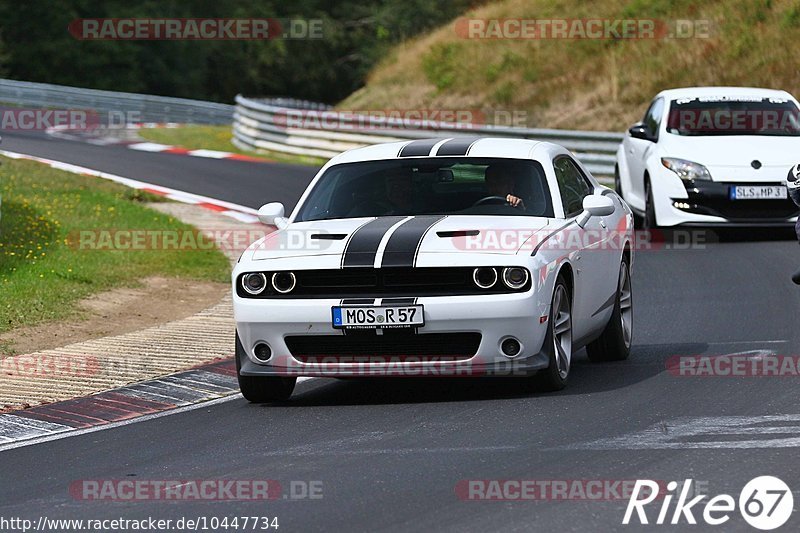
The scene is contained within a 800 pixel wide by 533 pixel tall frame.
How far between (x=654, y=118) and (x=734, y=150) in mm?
1703

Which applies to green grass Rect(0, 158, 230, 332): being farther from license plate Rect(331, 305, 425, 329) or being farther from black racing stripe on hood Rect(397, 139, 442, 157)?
license plate Rect(331, 305, 425, 329)

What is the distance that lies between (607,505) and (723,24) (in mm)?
29436

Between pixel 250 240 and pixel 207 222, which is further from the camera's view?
pixel 207 222

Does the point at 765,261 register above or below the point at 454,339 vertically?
below

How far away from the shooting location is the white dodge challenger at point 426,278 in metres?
8.52

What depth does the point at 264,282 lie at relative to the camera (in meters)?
8.85

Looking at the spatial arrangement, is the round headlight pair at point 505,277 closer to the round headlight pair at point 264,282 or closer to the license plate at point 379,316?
the license plate at point 379,316

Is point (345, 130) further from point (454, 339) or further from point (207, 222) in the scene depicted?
point (454, 339)

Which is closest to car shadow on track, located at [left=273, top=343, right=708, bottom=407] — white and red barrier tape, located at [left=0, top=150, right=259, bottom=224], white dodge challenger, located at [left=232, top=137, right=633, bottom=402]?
white dodge challenger, located at [left=232, top=137, right=633, bottom=402]

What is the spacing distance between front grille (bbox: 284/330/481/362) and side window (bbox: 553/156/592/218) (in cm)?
140

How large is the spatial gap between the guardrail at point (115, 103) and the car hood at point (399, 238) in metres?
34.7

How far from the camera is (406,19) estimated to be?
217 feet

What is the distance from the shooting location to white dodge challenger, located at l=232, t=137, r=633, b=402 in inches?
335

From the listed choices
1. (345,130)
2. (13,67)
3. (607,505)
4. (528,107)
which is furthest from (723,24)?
(13,67)
